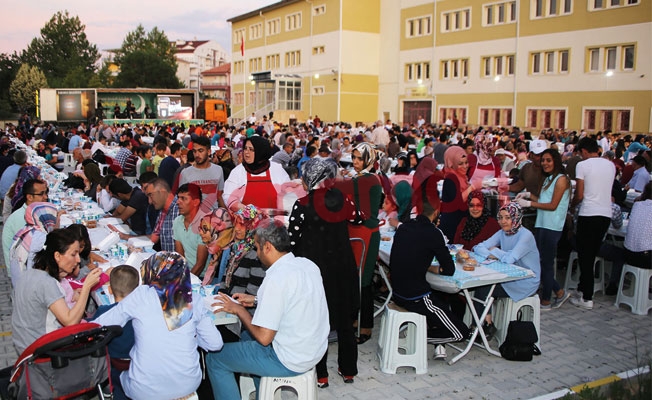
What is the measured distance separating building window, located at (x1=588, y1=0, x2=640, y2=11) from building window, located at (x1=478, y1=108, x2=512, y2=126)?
251 inches

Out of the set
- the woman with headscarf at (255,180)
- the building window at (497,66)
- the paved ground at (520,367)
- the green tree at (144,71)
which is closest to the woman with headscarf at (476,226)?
the paved ground at (520,367)

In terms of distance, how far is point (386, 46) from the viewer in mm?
40094

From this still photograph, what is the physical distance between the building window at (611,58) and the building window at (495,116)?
16.0 ft

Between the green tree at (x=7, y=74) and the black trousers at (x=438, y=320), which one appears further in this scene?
the green tree at (x=7, y=74)

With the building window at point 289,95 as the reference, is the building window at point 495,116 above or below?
below

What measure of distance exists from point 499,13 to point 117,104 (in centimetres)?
2439

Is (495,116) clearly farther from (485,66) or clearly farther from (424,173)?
(424,173)

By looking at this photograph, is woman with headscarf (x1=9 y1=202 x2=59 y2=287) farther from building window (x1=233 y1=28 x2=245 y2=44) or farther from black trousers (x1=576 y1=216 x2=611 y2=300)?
building window (x1=233 y1=28 x2=245 y2=44)

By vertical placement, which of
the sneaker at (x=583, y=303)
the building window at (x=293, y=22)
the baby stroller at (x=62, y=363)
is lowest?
the sneaker at (x=583, y=303)

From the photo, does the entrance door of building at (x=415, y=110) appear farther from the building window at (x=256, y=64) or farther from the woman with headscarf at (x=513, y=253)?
the woman with headscarf at (x=513, y=253)

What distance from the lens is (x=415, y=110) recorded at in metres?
36.8

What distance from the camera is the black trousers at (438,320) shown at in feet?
15.8

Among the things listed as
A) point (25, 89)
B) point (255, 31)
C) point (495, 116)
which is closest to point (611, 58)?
point (495, 116)

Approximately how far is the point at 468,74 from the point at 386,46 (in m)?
8.77
